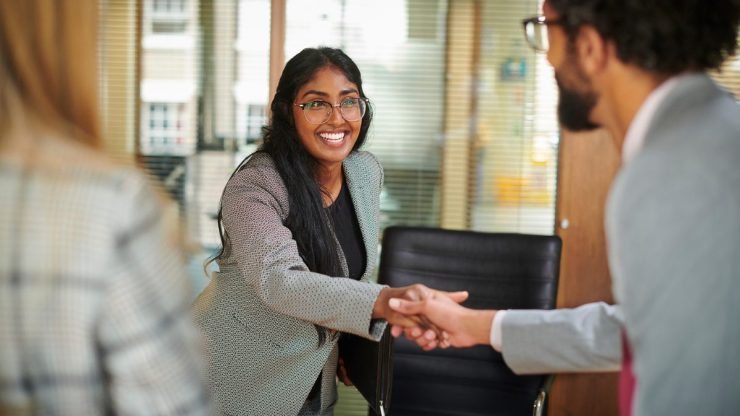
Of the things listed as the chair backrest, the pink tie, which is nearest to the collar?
the pink tie

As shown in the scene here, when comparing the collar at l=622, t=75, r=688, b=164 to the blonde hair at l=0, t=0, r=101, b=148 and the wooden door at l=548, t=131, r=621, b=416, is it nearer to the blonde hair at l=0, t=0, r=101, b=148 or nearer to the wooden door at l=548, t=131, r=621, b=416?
the blonde hair at l=0, t=0, r=101, b=148

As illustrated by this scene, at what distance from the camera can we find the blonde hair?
1.04 m

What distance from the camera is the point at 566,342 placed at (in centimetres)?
183

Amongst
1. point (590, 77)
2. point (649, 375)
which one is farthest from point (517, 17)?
point (649, 375)

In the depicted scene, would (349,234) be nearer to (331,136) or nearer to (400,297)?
(331,136)

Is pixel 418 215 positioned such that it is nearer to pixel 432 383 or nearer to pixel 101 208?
pixel 432 383

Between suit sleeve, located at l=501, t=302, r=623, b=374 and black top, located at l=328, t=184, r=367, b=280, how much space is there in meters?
0.91

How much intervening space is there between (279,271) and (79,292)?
1289 millimetres

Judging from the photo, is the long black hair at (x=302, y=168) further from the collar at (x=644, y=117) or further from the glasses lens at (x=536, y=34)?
the collar at (x=644, y=117)

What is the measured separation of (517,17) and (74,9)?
334 cm

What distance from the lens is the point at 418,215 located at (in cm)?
430

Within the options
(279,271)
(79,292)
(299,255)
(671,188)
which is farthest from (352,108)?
(79,292)

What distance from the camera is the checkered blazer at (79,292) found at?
1022mm

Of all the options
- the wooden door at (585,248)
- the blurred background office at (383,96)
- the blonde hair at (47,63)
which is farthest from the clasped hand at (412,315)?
the blurred background office at (383,96)
